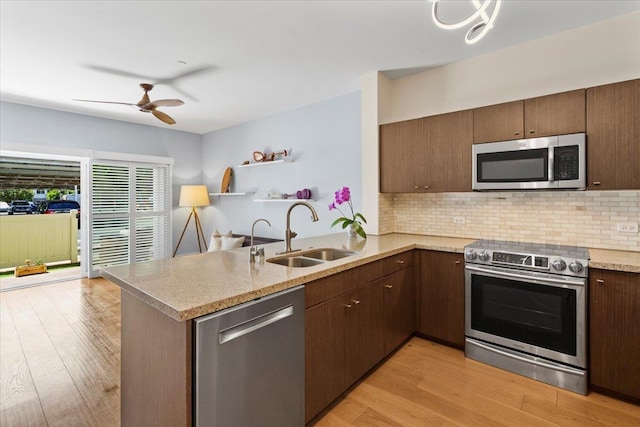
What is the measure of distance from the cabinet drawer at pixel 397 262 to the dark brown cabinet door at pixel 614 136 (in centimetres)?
139

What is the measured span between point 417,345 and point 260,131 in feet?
13.1

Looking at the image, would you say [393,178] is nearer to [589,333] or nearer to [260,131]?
[589,333]

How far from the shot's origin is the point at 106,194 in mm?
5277

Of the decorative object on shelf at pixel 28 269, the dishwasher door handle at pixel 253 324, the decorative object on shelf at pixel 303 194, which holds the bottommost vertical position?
the decorative object on shelf at pixel 28 269

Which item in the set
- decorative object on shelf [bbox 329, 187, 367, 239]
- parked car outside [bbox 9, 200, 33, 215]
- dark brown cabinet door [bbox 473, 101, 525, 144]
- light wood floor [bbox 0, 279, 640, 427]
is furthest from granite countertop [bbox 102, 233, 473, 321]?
parked car outside [bbox 9, 200, 33, 215]

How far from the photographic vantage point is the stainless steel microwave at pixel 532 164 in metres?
2.30

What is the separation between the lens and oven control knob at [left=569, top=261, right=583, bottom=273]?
6.75 ft

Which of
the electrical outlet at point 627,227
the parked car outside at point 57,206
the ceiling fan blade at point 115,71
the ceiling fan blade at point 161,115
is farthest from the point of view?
the parked car outside at point 57,206

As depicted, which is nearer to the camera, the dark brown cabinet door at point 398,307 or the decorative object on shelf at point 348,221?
the dark brown cabinet door at point 398,307

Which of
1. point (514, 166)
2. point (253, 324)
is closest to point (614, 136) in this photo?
point (514, 166)

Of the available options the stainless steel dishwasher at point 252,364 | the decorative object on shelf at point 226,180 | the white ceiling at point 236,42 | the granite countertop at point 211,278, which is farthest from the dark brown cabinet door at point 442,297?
the decorative object on shelf at point 226,180

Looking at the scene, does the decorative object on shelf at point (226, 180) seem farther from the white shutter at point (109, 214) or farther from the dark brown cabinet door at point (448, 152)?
the dark brown cabinet door at point (448, 152)

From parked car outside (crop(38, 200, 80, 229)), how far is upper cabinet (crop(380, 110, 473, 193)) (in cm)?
650

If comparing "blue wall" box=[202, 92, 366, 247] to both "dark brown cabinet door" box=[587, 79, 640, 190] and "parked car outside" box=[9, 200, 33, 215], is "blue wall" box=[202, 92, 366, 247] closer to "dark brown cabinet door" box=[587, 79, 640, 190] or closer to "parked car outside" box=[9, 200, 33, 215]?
"dark brown cabinet door" box=[587, 79, 640, 190]
